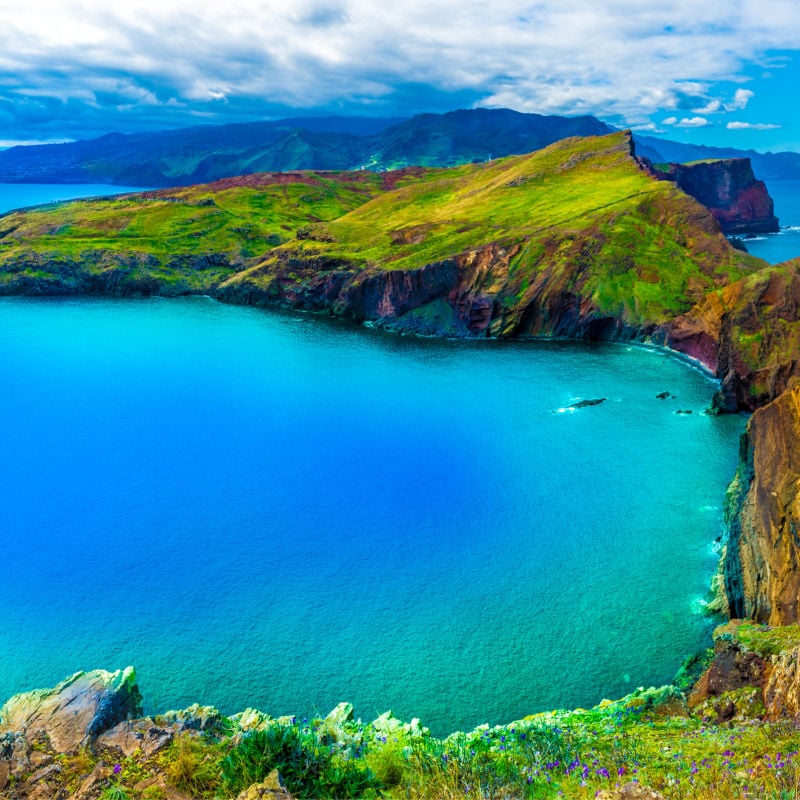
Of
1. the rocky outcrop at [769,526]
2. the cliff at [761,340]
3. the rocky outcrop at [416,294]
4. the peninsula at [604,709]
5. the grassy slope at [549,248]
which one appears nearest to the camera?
the peninsula at [604,709]

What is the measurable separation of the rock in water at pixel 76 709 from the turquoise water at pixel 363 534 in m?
7.33

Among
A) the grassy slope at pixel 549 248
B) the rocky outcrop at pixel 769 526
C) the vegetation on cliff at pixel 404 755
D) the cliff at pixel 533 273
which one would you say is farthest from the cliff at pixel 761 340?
the vegetation on cliff at pixel 404 755

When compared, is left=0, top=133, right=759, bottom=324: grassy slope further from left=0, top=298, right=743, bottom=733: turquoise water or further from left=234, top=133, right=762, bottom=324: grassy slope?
left=0, top=298, right=743, bottom=733: turquoise water

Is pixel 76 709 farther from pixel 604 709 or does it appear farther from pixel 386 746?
pixel 604 709

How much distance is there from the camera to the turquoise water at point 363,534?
4200 centimetres

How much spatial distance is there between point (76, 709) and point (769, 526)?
41994 millimetres

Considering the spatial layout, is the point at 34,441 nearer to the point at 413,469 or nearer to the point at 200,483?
the point at 200,483

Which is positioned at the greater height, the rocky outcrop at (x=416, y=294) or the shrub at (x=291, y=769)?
the rocky outcrop at (x=416, y=294)

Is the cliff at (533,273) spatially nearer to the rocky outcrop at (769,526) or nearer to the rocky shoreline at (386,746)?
the rocky outcrop at (769,526)

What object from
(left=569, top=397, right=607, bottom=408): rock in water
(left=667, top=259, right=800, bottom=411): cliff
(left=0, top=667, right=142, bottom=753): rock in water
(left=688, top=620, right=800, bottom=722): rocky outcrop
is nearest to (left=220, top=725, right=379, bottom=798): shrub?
(left=0, top=667, right=142, bottom=753): rock in water

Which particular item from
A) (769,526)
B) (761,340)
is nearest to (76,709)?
(769,526)

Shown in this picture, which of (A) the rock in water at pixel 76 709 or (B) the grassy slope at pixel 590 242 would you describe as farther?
(B) the grassy slope at pixel 590 242

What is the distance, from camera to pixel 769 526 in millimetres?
43750

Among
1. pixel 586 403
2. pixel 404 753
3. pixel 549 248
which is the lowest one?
pixel 404 753
